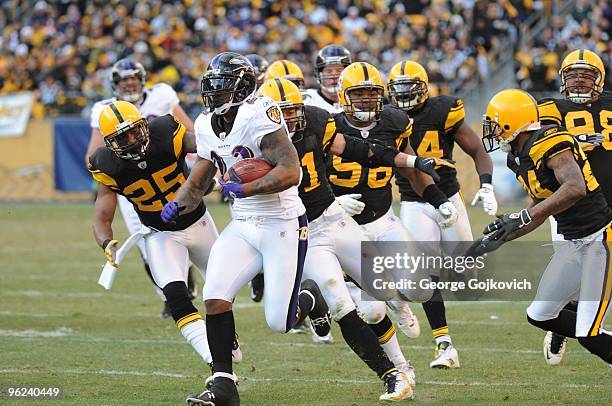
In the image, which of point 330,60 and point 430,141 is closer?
point 430,141

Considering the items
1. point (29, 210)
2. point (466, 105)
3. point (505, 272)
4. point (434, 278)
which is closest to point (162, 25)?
point (29, 210)

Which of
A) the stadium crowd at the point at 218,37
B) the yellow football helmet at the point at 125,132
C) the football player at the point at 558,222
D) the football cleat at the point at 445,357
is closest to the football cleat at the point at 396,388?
the football player at the point at 558,222

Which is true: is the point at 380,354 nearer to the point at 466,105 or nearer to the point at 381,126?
the point at 381,126

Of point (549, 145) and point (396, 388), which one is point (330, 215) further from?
point (549, 145)

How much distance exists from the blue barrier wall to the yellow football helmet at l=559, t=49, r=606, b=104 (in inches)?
463

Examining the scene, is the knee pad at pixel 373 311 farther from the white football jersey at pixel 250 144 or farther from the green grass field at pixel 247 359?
the white football jersey at pixel 250 144

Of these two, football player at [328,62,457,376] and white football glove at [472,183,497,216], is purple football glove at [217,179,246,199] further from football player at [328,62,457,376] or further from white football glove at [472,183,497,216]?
white football glove at [472,183,497,216]

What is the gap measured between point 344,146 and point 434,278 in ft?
4.10

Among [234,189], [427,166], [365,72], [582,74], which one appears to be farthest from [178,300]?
[582,74]

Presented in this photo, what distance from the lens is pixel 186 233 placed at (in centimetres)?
603

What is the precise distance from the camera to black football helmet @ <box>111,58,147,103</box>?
26.7ft

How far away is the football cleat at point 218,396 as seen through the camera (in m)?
4.76

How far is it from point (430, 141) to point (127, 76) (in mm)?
2570

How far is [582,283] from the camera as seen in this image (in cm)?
523
